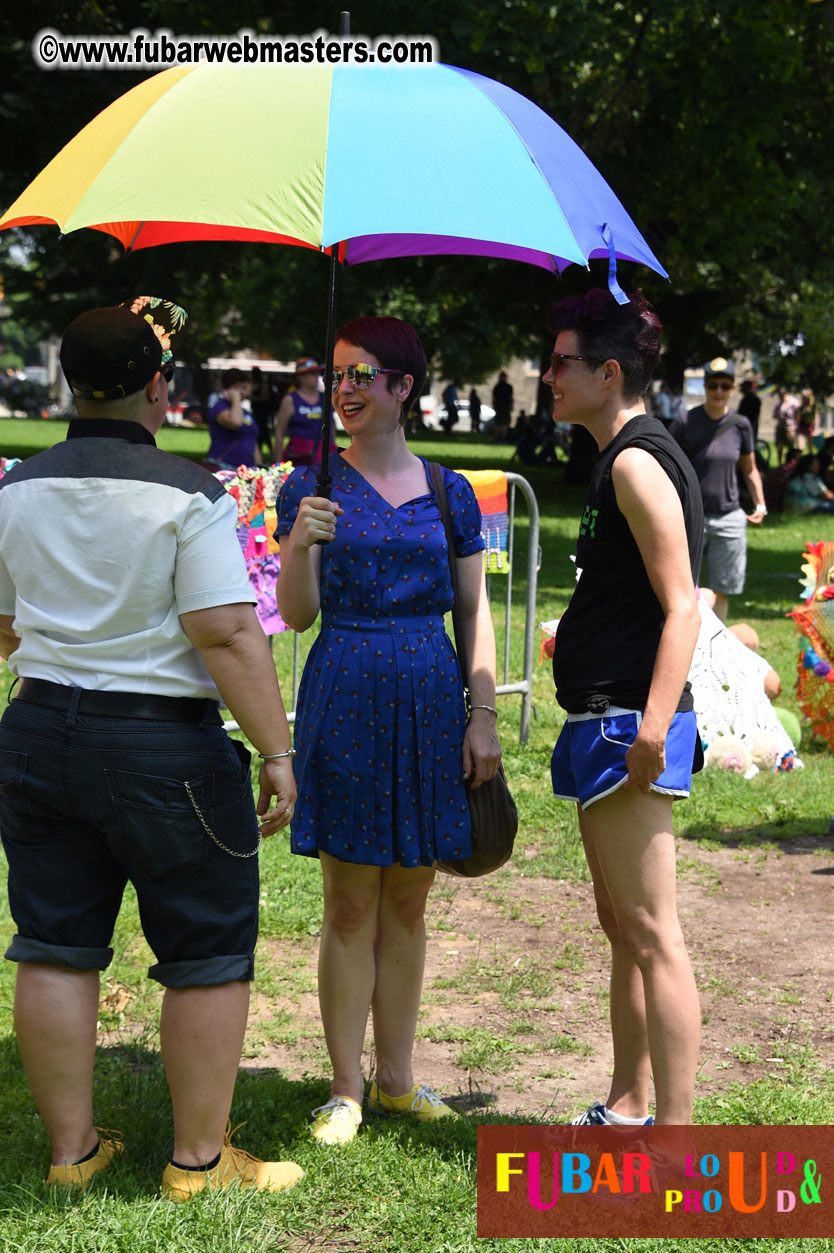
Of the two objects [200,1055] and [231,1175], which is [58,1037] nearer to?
[200,1055]

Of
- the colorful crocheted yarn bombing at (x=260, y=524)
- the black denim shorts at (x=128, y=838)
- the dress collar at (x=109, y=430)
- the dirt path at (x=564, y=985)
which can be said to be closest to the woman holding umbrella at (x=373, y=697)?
the black denim shorts at (x=128, y=838)

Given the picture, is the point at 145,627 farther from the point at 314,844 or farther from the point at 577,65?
the point at 577,65

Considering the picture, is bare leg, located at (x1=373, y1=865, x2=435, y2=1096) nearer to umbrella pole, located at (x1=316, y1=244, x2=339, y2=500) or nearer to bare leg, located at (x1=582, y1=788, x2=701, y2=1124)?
bare leg, located at (x1=582, y1=788, x2=701, y2=1124)

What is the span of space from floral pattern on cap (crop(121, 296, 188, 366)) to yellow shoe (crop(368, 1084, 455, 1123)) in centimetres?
198

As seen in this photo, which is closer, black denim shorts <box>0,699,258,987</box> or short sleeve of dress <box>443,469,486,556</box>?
black denim shorts <box>0,699,258,987</box>

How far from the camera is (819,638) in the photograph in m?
6.05

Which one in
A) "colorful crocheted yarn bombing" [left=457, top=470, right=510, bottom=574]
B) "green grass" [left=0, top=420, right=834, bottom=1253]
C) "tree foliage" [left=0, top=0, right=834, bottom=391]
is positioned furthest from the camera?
"tree foliage" [left=0, top=0, right=834, bottom=391]

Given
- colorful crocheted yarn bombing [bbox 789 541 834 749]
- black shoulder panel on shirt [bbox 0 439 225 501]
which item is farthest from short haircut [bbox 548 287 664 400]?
colorful crocheted yarn bombing [bbox 789 541 834 749]

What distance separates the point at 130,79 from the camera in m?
18.0

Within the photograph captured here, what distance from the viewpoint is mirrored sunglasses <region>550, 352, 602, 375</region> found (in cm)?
302

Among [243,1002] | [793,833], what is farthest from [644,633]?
[793,833]

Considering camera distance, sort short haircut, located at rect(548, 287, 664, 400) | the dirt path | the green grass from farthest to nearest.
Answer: the dirt path → short haircut, located at rect(548, 287, 664, 400) → the green grass

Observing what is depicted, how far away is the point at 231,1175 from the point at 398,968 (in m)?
0.66

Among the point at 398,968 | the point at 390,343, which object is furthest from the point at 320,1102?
the point at 390,343
